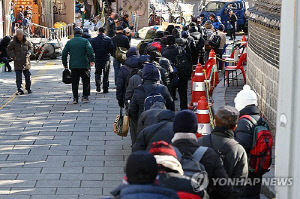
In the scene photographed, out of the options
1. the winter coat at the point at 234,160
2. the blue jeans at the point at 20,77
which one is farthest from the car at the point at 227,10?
the winter coat at the point at 234,160

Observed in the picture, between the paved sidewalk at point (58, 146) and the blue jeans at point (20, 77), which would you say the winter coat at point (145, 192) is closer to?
the paved sidewalk at point (58, 146)

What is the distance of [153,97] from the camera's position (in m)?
9.30

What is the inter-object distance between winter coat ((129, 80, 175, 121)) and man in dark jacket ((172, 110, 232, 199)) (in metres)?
3.83

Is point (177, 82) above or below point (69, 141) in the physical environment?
above

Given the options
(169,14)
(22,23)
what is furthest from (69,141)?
(169,14)

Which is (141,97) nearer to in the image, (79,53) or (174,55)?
(174,55)

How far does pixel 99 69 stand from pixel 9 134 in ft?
15.9

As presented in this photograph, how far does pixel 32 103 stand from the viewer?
52.1 ft

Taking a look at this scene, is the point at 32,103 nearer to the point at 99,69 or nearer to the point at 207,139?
the point at 99,69

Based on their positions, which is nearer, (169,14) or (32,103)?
(32,103)

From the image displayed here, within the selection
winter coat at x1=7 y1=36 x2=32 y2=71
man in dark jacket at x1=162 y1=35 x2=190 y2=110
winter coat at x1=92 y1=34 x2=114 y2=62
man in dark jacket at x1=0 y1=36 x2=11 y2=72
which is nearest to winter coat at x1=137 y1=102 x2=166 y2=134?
man in dark jacket at x1=162 y1=35 x2=190 y2=110

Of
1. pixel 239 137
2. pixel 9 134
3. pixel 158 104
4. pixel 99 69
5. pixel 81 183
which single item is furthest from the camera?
pixel 99 69

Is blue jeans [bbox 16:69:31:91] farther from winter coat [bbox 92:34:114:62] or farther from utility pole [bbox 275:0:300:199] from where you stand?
utility pole [bbox 275:0:300:199]

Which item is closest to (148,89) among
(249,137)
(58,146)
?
(58,146)
